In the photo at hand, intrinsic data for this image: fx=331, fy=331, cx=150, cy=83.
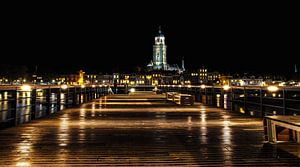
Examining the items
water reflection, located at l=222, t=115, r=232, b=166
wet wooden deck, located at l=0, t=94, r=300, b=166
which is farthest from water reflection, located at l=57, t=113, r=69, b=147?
water reflection, located at l=222, t=115, r=232, b=166

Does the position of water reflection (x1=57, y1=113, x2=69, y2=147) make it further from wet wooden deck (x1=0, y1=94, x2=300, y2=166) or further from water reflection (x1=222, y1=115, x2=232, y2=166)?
water reflection (x1=222, y1=115, x2=232, y2=166)

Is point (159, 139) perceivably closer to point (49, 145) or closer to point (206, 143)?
point (206, 143)

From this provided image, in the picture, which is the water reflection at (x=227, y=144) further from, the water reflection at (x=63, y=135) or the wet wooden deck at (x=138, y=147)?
the water reflection at (x=63, y=135)

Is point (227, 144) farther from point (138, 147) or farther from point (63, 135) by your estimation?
point (63, 135)

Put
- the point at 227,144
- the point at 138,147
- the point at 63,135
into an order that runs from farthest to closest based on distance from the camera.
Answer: the point at 63,135 < the point at 227,144 < the point at 138,147

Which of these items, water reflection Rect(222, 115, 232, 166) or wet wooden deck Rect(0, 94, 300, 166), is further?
water reflection Rect(222, 115, 232, 166)

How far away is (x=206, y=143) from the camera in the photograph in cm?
668

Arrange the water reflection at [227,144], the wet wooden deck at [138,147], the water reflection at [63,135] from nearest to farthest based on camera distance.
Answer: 1. the wet wooden deck at [138,147]
2. the water reflection at [227,144]
3. the water reflection at [63,135]

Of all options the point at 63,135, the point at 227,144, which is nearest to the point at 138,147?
the point at 227,144

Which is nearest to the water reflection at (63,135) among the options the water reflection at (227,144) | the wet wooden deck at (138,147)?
the wet wooden deck at (138,147)

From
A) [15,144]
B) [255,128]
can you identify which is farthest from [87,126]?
[255,128]

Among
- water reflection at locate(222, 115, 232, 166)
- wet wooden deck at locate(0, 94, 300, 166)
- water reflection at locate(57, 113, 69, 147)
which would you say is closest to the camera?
wet wooden deck at locate(0, 94, 300, 166)

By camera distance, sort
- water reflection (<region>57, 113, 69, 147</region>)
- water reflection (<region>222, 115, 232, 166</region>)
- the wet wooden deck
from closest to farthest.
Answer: the wet wooden deck → water reflection (<region>222, 115, 232, 166</region>) → water reflection (<region>57, 113, 69, 147</region>)

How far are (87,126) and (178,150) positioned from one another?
4.08 metres
